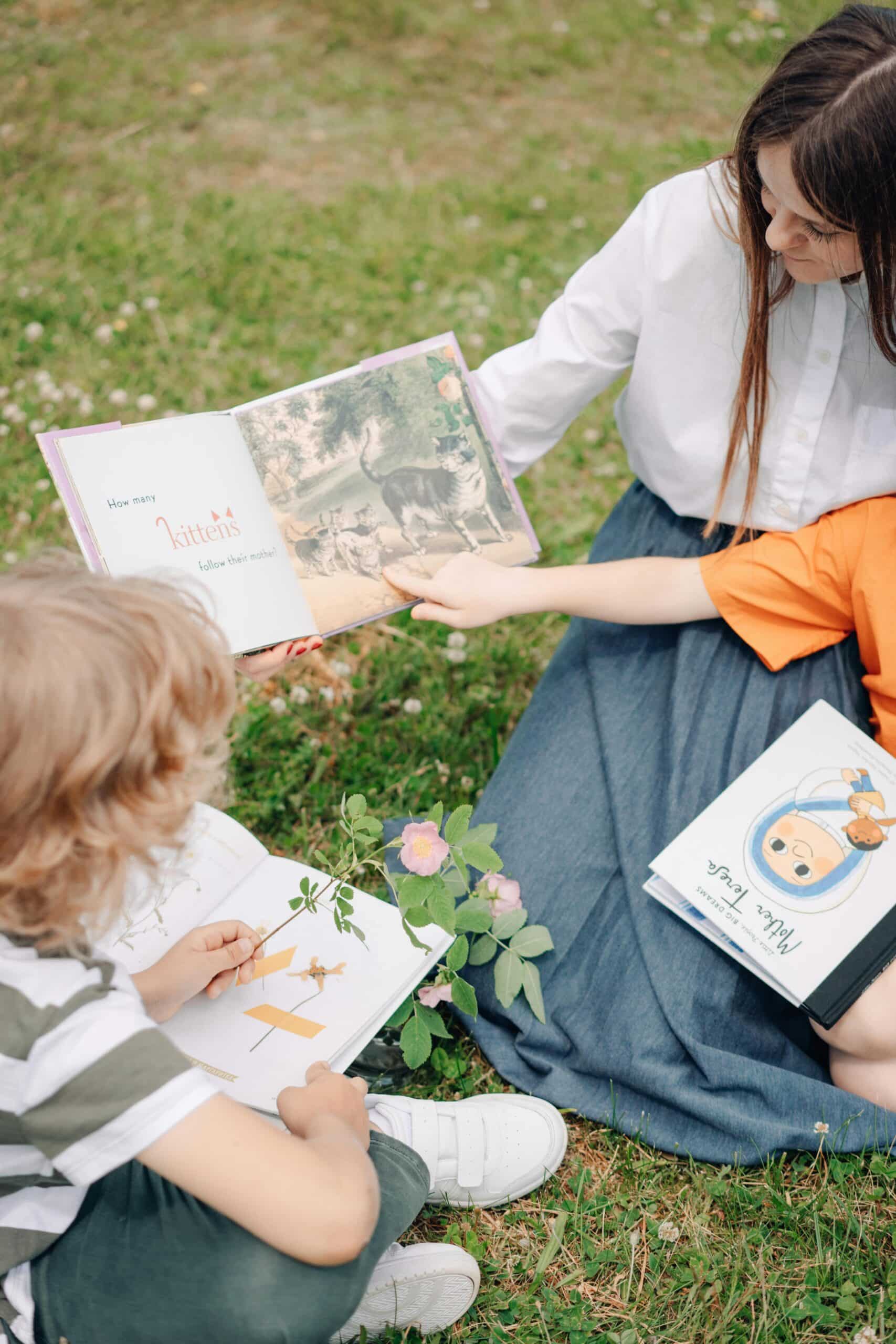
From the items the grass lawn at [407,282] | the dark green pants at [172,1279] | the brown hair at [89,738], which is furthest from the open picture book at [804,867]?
the brown hair at [89,738]

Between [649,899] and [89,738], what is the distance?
3.21ft

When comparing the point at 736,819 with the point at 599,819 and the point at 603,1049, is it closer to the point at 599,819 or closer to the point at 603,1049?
the point at 599,819

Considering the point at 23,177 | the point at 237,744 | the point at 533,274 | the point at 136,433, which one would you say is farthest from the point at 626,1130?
the point at 23,177

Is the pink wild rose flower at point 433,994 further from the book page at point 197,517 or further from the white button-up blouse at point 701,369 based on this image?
the white button-up blouse at point 701,369

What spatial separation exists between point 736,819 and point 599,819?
0.74ft

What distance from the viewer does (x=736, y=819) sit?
5.49 ft

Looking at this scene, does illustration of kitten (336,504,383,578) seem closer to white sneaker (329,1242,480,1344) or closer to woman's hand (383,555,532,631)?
woman's hand (383,555,532,631)

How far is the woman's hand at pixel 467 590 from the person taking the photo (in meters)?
1.65

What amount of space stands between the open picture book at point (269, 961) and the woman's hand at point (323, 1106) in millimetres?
135

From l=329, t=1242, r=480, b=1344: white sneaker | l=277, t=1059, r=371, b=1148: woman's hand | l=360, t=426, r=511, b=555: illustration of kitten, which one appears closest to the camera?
l=277, t=1059, r=371, b=1148: woman's hand

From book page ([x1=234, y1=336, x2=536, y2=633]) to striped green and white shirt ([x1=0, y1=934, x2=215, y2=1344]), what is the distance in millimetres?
701

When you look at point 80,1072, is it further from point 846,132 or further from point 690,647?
point 846,132

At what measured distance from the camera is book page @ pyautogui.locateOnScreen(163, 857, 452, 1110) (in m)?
1.49

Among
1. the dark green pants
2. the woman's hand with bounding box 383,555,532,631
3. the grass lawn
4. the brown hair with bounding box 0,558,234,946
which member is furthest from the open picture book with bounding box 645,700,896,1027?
the brown hair with bounding box 0,558,234,946
